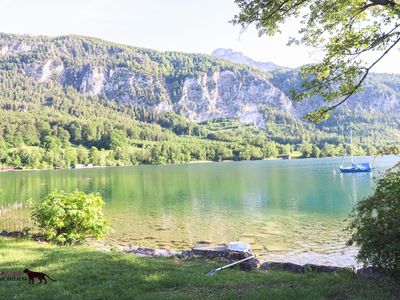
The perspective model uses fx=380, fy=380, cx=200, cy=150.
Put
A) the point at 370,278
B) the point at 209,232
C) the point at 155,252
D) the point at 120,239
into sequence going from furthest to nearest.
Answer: the point at 209,232
the point at 120,239
the point at 155,252
the point at 370,278

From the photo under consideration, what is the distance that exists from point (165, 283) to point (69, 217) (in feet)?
36.3

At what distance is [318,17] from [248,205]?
38686 mm

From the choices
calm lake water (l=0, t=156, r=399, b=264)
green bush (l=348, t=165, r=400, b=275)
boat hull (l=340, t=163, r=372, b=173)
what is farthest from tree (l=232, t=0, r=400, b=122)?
boat hull (l=340, t=163, r=372, b=173)

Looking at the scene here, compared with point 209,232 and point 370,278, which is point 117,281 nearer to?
point 370,278

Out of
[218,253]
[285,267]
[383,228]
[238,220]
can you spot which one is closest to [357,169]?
[238,220]

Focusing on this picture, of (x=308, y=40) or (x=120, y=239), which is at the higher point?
(x=308, y=40)

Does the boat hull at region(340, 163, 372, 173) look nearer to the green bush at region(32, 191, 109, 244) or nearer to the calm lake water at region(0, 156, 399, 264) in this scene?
the calm lake water at region(0, 156, 399, 264)

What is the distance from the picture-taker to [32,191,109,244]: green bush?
63.7 ft

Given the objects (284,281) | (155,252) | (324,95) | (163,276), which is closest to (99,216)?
(155,252)

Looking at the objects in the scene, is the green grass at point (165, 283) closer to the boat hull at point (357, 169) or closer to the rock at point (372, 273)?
the rock at point (372, 273)

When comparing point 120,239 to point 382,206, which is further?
point 120,239

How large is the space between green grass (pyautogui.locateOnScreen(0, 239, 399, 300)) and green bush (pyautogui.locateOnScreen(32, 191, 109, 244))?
18.9 ft

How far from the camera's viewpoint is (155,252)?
1972 centimetres

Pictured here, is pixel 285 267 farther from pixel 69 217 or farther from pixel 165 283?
pixel 69 217
